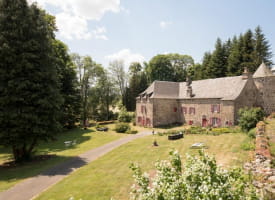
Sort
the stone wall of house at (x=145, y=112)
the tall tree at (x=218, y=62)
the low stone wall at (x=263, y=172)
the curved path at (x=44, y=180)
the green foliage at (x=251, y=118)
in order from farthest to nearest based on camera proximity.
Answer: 1. the tall tree at (x=218, y=62)
2. the stone wall of house at (x=145, y=112)
3. the green foliage at (x=251, y=118)
4. the curved path at (x=44, y=180)
5. the low stone wall at (x=263, y=172)

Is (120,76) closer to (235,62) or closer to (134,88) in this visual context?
(134,88)

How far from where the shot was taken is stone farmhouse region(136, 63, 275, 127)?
24.3m

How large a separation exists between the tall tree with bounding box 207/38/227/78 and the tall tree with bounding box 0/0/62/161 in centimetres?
4159

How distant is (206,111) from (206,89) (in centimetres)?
433

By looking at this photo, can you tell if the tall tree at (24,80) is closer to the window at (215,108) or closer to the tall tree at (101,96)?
the window at (215,108)

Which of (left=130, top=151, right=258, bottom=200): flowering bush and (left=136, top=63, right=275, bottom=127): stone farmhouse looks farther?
(left=136, top=63, right=275, bottom=127): stone farmhouse

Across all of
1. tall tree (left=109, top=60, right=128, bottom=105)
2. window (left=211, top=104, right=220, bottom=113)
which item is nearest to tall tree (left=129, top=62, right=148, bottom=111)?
tall tree (left=109, top=60, right=128, bottom=105)

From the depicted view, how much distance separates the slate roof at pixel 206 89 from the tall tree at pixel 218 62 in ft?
49.8

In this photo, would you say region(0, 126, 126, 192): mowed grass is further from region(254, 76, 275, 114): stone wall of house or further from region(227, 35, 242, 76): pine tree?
region(227, 35, 242, 76): pine tree

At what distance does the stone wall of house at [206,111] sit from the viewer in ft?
77.5

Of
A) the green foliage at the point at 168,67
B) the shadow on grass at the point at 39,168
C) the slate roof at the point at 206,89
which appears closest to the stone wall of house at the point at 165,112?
the slate roof at the point at 206,89

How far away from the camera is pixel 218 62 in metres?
43.9

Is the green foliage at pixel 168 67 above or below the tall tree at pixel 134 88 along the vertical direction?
above

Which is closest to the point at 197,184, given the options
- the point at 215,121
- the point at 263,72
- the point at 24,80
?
the point at 24,80
